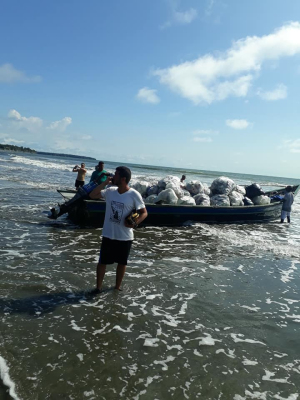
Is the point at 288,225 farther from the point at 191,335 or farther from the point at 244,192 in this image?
the point at 191,335

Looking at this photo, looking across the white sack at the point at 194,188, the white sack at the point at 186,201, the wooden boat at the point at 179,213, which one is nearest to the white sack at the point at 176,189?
the white sack at the point at 186,201

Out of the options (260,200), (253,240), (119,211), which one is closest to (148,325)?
(119,211)

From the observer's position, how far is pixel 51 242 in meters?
7.82

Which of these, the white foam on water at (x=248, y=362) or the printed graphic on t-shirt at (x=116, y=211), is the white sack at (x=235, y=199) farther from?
the white foam on water at (x=248, y=362)

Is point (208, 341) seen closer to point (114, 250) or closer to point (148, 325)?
point (148, 325)

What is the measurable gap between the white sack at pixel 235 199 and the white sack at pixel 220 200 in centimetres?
44

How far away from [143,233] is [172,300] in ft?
16.2

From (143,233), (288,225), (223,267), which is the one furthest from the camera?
(288,225)

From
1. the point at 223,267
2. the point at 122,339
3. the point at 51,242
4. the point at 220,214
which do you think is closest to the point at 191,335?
the point at 122,339

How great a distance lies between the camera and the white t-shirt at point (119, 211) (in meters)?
4.64

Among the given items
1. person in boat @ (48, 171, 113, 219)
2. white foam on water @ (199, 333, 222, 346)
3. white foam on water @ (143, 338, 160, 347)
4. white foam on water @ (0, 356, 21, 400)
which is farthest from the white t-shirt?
person in boat @ (48, 171, 113, 219)

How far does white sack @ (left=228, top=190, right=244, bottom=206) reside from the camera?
13.3m

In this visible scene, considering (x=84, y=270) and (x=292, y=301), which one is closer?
(x=292, y=301)

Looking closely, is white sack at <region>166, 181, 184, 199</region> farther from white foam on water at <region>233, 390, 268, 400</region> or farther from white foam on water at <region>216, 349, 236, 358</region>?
white foam on water at <region>233, 390, 268, 400</region>
